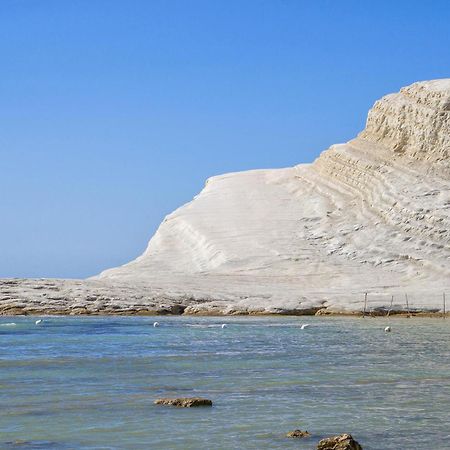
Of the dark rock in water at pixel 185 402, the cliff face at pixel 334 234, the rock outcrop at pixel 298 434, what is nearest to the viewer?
the rock outcrop at pixel 298 434

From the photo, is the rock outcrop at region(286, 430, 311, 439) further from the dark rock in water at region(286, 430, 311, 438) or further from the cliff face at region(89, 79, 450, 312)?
the cliff face at region(89, 79, 450, 312)

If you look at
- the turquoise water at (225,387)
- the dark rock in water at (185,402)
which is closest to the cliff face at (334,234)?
the turquoise water at (225,387)

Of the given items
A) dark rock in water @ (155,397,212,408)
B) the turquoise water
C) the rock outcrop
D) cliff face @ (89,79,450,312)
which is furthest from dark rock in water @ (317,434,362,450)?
cliff face @ (89,79,450,312)

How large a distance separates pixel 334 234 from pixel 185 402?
40.7 m

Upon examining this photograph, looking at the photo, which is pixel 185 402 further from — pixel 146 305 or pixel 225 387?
pixel 146 305

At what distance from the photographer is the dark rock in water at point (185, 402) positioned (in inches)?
685

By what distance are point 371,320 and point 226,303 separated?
783 cm

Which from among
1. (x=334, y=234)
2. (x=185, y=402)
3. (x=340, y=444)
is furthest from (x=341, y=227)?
(x=340, y=444)

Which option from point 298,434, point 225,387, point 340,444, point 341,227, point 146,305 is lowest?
point 298,434

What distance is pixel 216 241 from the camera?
60562 millimetres

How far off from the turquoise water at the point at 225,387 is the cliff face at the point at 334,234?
12.7 meters

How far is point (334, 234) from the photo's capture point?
2263 inches

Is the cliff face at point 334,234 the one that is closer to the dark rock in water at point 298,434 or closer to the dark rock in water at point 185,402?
the dark rock in water at point 185,402

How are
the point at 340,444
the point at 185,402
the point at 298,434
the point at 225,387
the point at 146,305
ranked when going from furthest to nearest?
1. the point at 146,305
2. the point at 225,387
3. the point at 185,402
4. the point at 298,434
5. the point at 340,444
